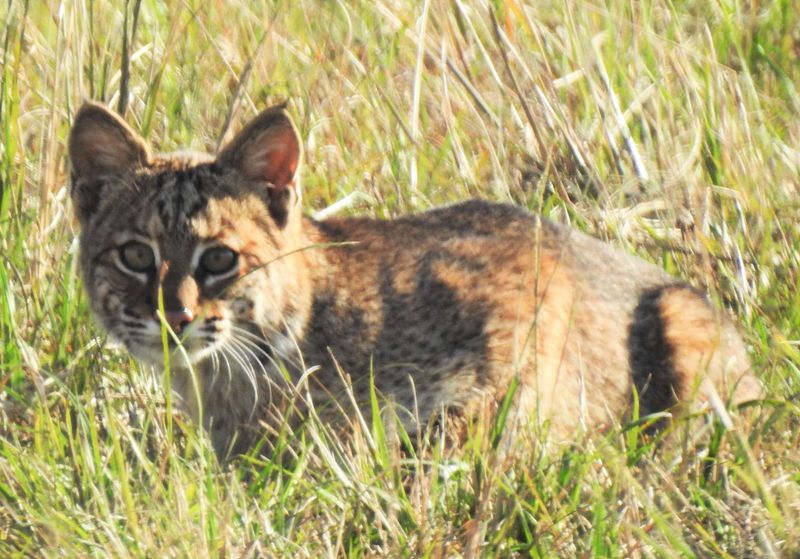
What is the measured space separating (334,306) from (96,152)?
0.93 m

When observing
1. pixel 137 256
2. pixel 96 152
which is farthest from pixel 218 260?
pixel 96 152

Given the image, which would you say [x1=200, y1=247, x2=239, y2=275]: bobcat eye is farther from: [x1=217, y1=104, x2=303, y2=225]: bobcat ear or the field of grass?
the field of grass

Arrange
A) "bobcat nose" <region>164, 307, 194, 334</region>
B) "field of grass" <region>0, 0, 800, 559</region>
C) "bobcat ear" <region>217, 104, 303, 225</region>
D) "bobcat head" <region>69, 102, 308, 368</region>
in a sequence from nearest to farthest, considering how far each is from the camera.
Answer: "field of grass" <region>0, 0, 800, 559</region> → "bobcat nose" <region>164, 307, 194, 334</region> → "bobcat head" <region>69, 102, 308, 368</region> → "bobcat ear" <region>217, 104, 303, 225</region>

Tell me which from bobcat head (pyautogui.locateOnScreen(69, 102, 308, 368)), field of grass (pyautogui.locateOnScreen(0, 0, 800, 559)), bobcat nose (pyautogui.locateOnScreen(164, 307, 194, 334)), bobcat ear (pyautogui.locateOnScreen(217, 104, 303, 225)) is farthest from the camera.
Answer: bobcat ear (pyautogui.locateOnScreen(217, 104, 303, 225))

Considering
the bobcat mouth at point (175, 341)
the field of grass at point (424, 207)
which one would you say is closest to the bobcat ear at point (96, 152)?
the field of grass at point (424, 207)

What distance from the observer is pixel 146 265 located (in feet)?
14.9

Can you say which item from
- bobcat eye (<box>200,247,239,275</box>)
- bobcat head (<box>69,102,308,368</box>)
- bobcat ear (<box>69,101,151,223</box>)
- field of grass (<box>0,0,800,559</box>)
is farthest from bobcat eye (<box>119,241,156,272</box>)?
field of grass (<box>0,0,800,559</box>)

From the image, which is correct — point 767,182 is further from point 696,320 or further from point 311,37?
point 311,37

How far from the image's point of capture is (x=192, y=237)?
449 cm

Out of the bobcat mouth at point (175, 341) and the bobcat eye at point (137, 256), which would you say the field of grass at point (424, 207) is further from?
the bobcat eye at point (137, 256)

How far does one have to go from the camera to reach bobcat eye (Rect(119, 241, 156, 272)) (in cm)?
453

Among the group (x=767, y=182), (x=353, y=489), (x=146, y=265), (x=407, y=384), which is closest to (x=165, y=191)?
(x=146, y=265)

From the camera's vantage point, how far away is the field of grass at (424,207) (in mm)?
3732

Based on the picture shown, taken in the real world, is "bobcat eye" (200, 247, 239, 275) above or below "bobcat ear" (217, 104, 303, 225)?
below
